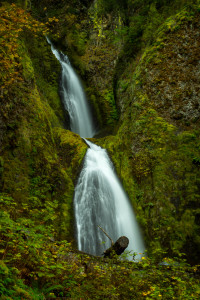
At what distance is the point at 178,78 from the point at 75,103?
28.9 ft

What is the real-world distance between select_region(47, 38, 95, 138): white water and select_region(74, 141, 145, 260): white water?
6.06 meters

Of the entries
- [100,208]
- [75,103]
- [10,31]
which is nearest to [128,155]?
[100,208]

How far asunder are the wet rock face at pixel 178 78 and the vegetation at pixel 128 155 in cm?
5

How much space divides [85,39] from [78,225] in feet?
64.7

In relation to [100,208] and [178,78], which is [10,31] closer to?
[100,208]

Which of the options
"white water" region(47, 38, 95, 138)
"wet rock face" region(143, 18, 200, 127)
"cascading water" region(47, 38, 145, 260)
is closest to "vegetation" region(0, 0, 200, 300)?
"wet rock face" region(143, 18, 200, 127)

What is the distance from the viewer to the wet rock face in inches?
406

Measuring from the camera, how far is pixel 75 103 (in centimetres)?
1700

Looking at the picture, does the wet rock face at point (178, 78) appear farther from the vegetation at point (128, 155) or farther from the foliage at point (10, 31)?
the foliage at point (10, 31)

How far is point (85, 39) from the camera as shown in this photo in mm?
21125

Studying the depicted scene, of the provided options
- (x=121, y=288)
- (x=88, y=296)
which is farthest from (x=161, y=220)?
(x=88, y=296)

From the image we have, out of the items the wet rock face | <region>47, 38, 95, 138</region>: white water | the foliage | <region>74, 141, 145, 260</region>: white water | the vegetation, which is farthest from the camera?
<region>47, 38, 95, 138</region>: white water

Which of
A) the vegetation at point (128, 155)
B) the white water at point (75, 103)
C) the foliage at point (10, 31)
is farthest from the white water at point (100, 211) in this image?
the white water at point (75, 103)

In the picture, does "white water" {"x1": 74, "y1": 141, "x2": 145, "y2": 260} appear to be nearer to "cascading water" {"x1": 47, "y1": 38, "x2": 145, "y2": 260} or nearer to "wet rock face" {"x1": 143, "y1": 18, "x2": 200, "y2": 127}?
"cascading water" {"x1": 47, "y1": 38, "x2": 145, "y2": 260}
